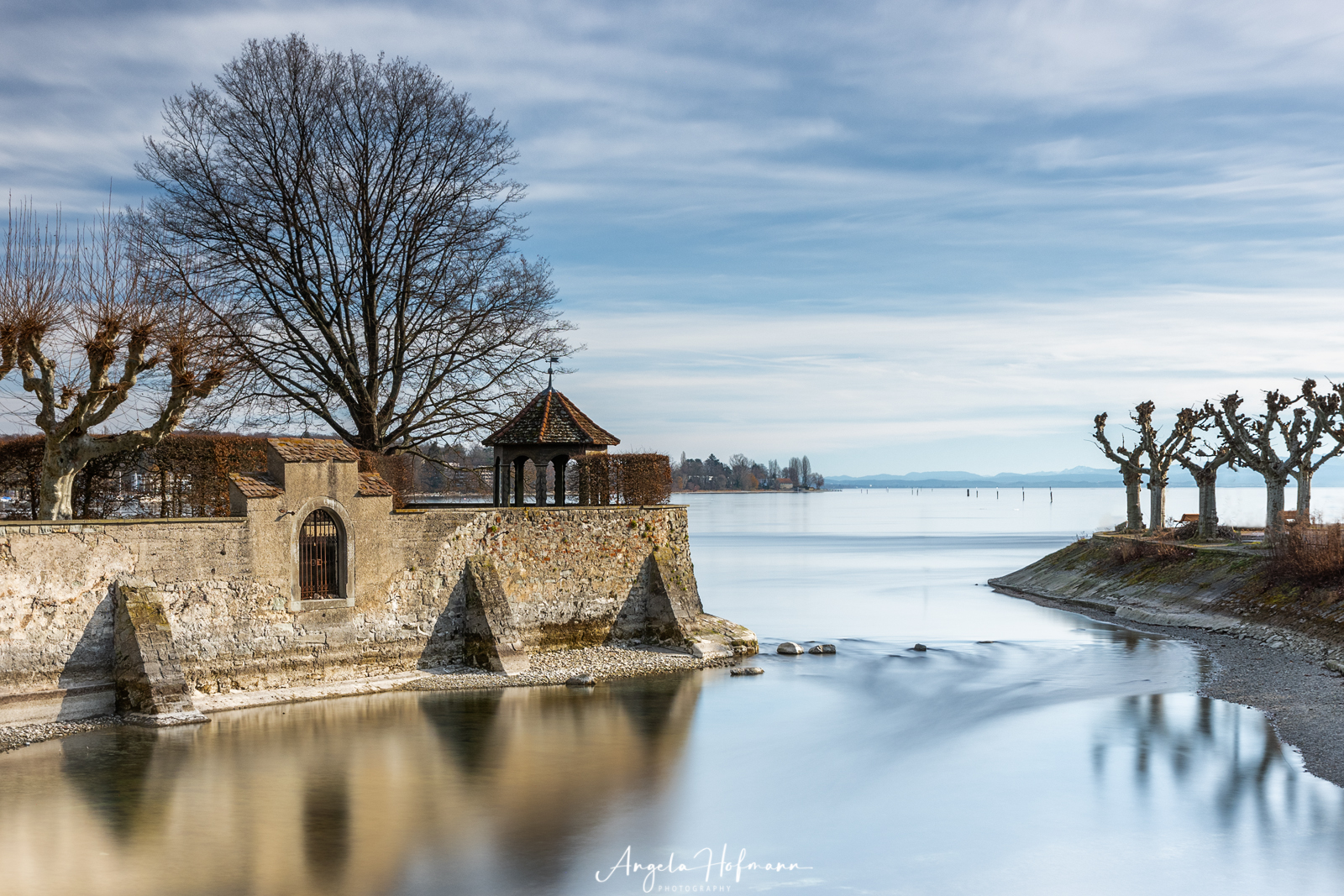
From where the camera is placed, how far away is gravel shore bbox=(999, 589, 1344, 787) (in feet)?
50.6

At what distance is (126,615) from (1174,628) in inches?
972

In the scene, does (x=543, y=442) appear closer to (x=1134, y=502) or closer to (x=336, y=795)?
(x=336, y=795)

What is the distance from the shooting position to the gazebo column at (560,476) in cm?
2402

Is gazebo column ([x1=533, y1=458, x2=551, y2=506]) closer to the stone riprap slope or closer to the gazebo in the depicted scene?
the gazebo

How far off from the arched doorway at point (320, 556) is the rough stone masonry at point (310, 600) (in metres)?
0.08

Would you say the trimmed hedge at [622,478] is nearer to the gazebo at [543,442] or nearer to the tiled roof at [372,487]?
the gazebo at [543,442]

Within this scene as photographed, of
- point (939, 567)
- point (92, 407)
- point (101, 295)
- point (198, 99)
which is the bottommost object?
point (939, 567)

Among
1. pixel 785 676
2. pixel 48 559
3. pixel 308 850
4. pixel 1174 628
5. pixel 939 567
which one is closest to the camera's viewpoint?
pixel 308 850

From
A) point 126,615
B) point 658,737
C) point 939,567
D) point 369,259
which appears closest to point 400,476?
point 369,259

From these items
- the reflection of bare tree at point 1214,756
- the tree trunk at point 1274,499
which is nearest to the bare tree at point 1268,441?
the tree trunk at point 1274,499

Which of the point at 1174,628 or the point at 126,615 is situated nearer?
the point at 126,615

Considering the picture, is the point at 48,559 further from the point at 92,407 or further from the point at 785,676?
the point at 785,676

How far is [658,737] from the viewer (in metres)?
16.8
